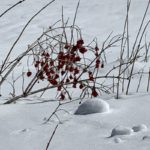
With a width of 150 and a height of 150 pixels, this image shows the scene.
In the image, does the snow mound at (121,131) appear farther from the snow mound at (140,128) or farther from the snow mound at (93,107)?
the snow mound at (93,107)

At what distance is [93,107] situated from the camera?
2.12 meters

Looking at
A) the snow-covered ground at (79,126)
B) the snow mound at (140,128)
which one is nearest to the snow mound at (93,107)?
the snow-covered ground at (79,126)

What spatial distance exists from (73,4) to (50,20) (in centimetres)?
103

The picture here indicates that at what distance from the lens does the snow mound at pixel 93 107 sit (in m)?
2.11

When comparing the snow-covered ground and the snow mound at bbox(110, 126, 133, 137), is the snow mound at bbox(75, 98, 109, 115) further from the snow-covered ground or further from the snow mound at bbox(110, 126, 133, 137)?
the snow mound at bbox(110, 126, 133, 137)

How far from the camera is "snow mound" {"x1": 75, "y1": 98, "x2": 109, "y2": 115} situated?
6.93 feet

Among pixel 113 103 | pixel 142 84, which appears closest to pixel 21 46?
pixel 142 84

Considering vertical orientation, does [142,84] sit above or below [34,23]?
below

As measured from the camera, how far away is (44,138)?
1831 millimetres

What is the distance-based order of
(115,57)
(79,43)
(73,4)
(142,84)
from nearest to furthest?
(79,43)
(142,84)
(115,57)
(73,4)

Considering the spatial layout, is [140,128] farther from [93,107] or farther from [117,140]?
[93,107]

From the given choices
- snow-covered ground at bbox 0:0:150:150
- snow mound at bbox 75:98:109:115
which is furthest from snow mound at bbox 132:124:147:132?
snow mound at bbox 75:98:109:115

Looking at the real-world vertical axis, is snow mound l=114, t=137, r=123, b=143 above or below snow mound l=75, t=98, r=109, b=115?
below

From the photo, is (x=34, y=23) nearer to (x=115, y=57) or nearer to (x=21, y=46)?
(x=21, y=46)
